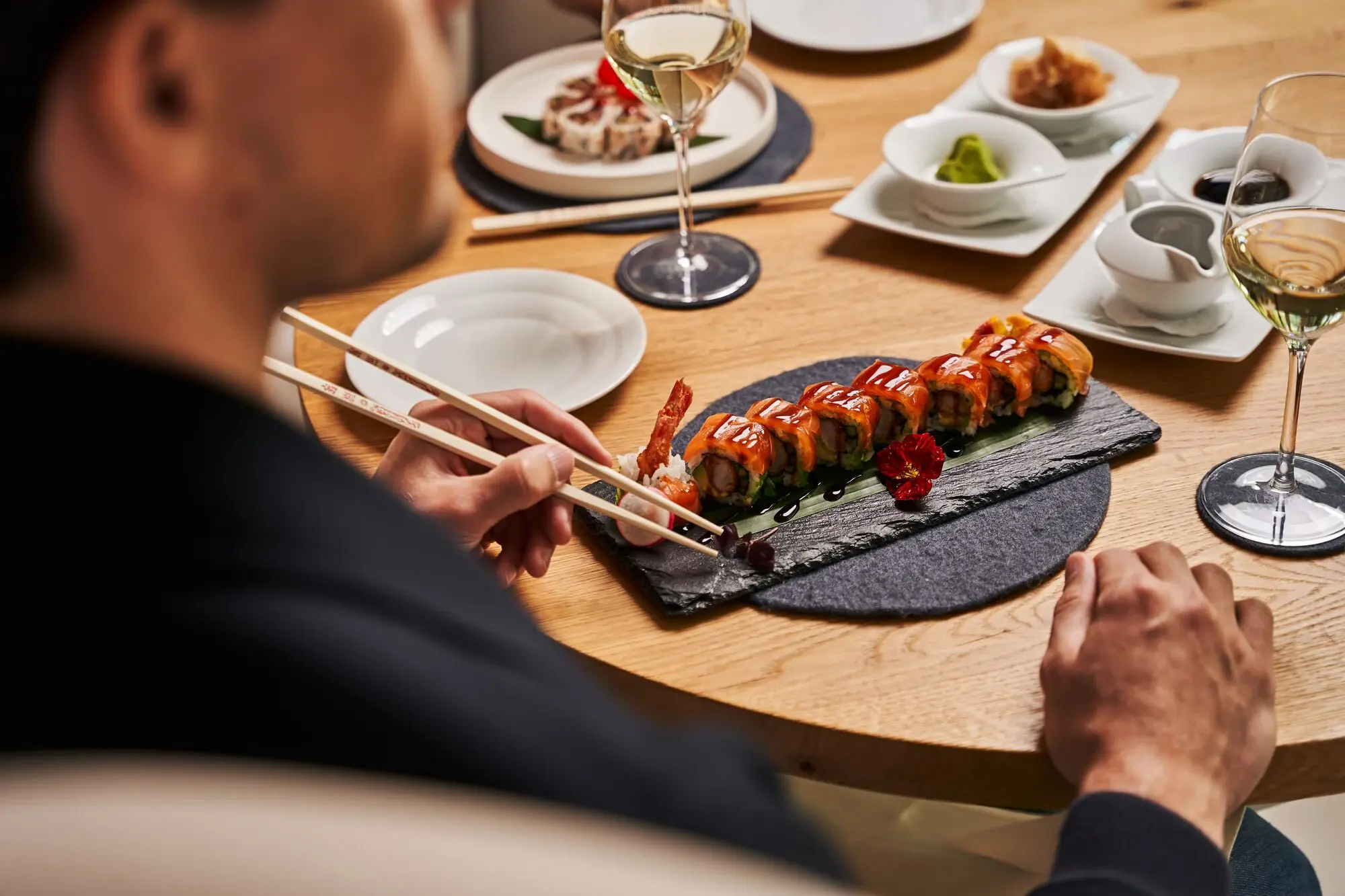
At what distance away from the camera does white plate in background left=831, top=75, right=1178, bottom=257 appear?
5.65ft

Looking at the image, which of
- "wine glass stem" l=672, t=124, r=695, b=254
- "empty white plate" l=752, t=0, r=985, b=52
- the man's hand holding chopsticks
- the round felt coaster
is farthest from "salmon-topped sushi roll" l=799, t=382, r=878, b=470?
"empty white plate" l=752, t=0, r=985, b=52

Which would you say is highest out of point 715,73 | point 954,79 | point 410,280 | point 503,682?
point 503,682

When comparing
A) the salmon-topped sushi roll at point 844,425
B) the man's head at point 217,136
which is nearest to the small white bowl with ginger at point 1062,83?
the salmon-topped sushi roll at point 844,425

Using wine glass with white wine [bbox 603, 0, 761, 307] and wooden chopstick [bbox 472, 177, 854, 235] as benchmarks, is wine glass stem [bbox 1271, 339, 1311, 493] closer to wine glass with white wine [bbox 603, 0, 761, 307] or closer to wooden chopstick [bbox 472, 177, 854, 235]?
wine glass with white wine [bbox 603, 0, 761, 307]

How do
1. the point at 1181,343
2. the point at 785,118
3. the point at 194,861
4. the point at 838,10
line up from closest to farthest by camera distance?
the point at 194,861 → the point at 1181,343 → the point at 785,118 → the point at 838,10

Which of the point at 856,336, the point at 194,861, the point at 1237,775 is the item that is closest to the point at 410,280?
the point at 856,336

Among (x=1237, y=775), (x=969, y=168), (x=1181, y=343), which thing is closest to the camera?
(x=1237, y=775)

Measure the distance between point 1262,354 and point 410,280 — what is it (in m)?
1.10

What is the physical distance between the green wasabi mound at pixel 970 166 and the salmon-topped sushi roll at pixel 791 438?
1.96ft

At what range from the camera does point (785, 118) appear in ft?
6.94

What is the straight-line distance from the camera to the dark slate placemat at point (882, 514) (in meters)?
1.25

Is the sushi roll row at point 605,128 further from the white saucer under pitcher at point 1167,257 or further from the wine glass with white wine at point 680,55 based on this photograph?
the white saucer under pitcher at point 1167,257

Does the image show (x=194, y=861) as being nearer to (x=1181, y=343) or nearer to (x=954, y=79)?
(x=1181, y=343)

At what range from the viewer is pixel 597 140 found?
198cm
